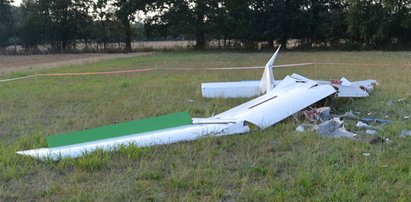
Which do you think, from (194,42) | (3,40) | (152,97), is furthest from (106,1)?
(152,97)

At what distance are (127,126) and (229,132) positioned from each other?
52.7 inches

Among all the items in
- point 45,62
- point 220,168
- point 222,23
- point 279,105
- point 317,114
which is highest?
point 222,23

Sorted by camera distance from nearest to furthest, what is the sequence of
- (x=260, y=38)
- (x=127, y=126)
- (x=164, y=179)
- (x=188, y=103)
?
(x=164, y=179) → (x=127, y=126) → (x=188, y=103) → (x=260, y=38)

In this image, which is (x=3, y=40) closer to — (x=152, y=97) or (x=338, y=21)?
(x=338, y=21)

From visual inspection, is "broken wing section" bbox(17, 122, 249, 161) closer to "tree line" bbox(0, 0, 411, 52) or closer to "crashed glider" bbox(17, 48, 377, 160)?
"crashed glider" bbox(17, 48, 377, 160)

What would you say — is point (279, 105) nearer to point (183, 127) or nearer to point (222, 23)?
point (183, 127)

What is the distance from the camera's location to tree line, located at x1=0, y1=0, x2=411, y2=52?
31.6 metres

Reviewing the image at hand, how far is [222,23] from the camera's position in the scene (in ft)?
119

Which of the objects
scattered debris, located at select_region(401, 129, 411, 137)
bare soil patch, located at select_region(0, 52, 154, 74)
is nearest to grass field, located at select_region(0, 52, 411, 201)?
scattered debris, located at select_region(401, 129, 411, 137)

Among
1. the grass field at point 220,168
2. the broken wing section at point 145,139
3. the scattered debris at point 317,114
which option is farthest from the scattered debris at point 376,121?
the broken wing section at point 145,139

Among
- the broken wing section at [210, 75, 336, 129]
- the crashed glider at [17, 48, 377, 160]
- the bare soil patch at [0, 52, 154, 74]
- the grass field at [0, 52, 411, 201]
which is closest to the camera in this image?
the grass field at [0, 52, 411, 201]

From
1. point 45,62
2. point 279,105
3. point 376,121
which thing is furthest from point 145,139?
point 45,62

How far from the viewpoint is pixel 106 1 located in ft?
133

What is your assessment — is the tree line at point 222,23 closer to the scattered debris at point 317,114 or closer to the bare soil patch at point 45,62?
the bare soil patch at point 45,62
